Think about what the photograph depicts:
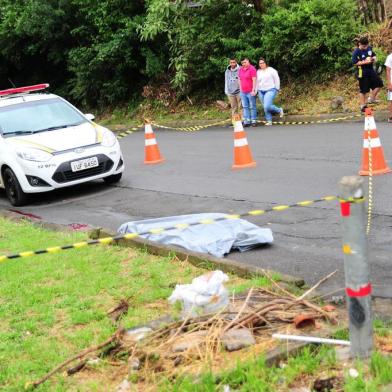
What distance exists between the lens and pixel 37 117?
11.7m

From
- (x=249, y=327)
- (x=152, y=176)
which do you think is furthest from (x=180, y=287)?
(x=152, y=176)

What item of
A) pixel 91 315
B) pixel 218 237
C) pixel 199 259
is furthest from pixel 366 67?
pixel 91 315

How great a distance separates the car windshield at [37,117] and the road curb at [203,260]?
4.68 m

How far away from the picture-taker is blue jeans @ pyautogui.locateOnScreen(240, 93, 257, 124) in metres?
18.8

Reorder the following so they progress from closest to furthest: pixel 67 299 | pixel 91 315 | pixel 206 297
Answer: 1. pixel 206 297
2. pixel 91 315
3. pixel 67 299

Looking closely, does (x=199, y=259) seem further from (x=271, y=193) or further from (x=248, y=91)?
(x=248, y=91)

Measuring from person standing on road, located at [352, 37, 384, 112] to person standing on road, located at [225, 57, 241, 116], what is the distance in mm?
4057

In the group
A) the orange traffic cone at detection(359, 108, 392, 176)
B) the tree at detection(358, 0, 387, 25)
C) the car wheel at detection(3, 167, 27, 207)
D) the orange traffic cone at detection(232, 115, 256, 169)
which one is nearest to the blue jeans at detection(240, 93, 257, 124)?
the tree at detection(358, 0, 387, 25)

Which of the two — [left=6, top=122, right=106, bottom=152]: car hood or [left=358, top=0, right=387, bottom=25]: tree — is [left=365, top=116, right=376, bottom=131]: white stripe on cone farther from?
[left=358, top=0, right=387, bottom=25]: tree

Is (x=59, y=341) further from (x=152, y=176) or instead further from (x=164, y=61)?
(x=164, y=61)

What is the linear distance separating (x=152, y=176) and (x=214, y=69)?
35.6ft

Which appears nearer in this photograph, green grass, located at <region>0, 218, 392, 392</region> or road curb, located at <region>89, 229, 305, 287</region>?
green grass, located at <region>0, 218, 392, 392</region>

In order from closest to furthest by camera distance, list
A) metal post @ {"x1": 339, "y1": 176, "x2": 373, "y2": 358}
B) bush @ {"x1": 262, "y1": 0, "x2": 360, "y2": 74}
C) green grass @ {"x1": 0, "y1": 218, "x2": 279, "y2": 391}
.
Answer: metal post @ {"x1": 339, "y1": 176, "x2": 373, "y2": 358}
green grass @ {"x1": 0, "y1": 218, "x2": 279, "y2": 391}
bush @ {"x1": 262, "y1": 0, "x2": 360, "y2": 74}

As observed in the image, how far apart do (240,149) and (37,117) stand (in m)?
3.65
